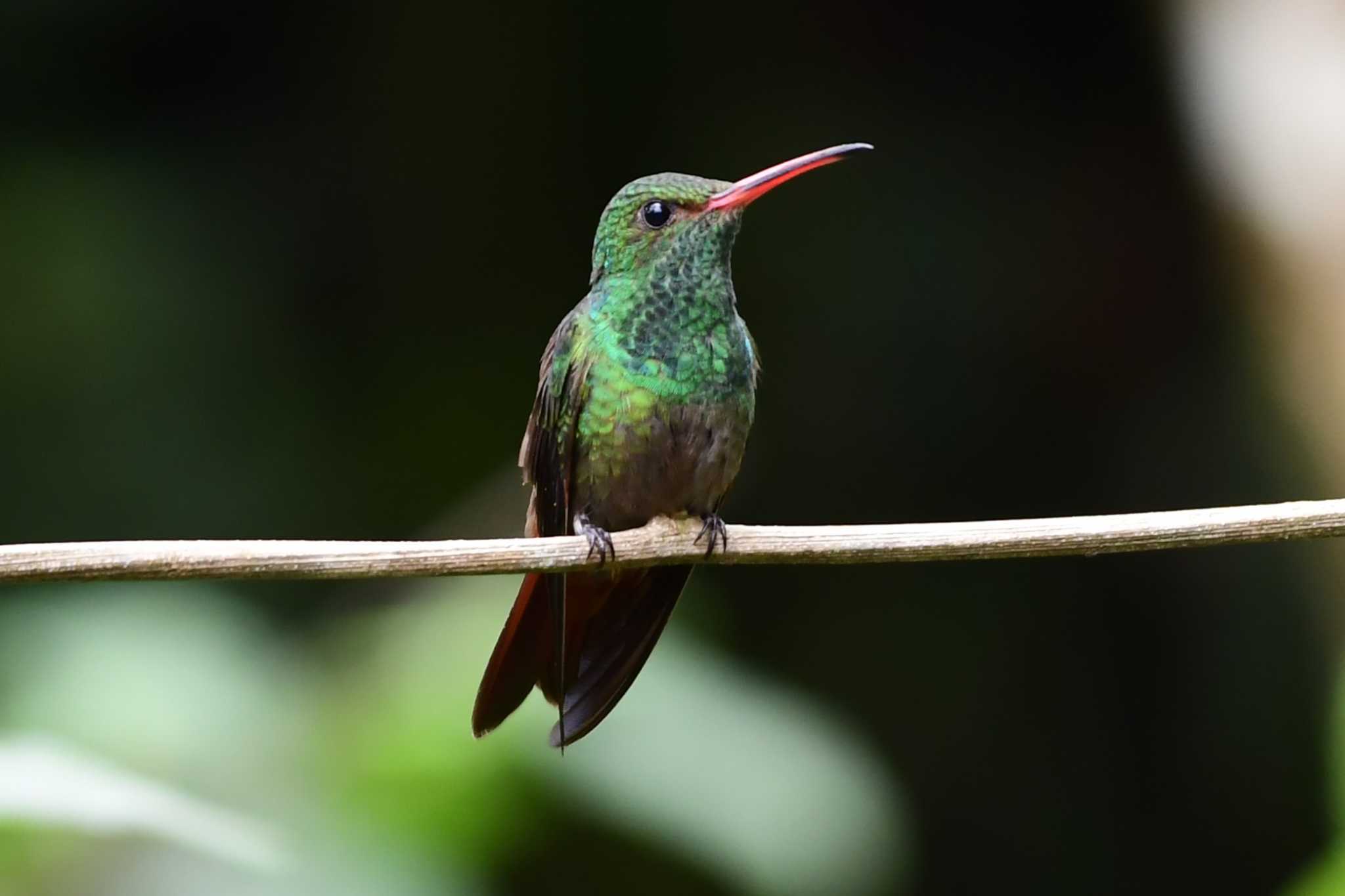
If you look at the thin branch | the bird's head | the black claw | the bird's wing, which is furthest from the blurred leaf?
the bird's head

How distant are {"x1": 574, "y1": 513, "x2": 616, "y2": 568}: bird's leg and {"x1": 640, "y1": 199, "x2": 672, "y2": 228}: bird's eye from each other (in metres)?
0.55

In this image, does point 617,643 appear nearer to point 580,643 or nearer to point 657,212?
point 580,643

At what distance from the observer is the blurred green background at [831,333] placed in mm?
4547

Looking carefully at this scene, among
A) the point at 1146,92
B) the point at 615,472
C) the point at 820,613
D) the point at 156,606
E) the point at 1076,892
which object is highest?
the point at 1146,92

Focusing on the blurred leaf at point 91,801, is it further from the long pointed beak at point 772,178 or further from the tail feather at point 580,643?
the long pointed beak at point 772,178

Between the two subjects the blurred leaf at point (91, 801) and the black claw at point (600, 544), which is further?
the black claw at point (600, 544)

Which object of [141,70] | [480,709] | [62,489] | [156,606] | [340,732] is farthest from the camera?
[141,70]

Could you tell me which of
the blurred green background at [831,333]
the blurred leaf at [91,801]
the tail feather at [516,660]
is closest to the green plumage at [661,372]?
the tail feather at [516,660]

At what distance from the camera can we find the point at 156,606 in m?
3.19

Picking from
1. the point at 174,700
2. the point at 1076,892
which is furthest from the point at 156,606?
the point at 1076,892

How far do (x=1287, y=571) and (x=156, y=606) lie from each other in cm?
324

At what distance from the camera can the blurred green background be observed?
455 cm

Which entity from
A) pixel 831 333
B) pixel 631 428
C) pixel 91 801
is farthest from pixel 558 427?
pixel 831 333

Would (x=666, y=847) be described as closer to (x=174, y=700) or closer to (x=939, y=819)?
(x=174, y=700)
